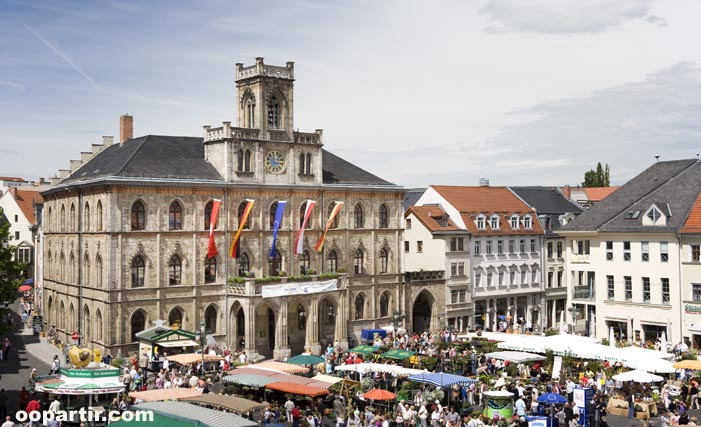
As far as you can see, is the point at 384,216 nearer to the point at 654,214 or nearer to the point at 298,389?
the point at 654,214

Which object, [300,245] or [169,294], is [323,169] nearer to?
[300,245]

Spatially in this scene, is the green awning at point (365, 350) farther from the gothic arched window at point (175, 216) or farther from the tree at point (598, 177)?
the tree at point (598, 177)

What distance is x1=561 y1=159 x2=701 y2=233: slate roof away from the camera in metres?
57.3

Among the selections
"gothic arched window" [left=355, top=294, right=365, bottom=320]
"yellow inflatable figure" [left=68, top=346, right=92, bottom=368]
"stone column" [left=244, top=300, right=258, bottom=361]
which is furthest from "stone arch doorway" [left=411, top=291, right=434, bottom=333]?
"yellow inflatable figure" [left=68, top=346, right=92, bottom=368]

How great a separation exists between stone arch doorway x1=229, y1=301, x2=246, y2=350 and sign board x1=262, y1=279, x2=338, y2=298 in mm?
2400

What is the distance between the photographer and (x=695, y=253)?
180ft

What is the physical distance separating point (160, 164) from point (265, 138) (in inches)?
304

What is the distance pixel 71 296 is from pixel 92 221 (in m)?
6.93

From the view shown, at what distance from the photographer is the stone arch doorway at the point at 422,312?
69062 millimetres

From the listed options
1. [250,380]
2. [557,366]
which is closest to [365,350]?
[557,366]

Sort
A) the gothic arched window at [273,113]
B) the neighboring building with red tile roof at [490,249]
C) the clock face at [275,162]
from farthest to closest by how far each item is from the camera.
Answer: the neighboring building with red tile roof at [490,249] → the gothic arched window at [273,113] → the clock face at [275,162]

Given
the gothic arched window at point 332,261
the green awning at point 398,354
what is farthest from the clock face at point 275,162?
the green awning at point 398,354

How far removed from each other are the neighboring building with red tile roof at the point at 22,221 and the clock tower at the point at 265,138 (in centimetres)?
4251

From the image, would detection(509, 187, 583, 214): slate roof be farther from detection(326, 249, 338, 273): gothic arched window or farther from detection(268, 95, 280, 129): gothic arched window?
detection(268, 95, 280, 129): gothic arched window
